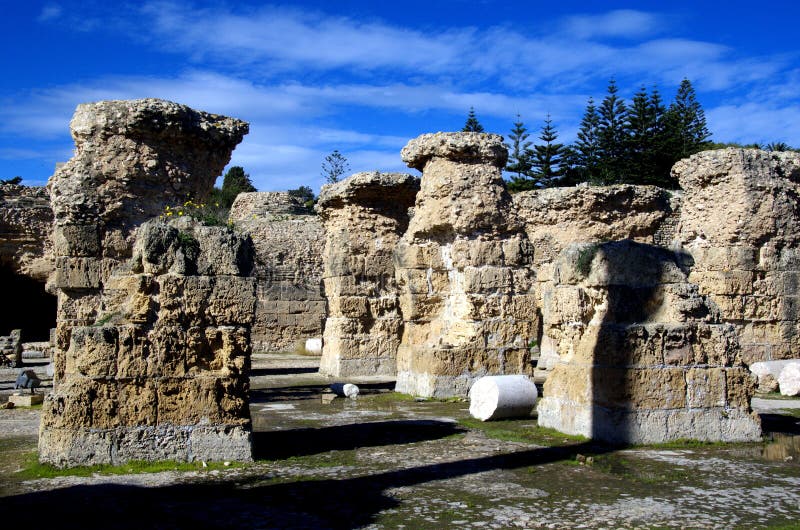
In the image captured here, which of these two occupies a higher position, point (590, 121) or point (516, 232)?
point (590, 121)

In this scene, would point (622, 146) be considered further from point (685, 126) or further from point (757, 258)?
point (757, 258)

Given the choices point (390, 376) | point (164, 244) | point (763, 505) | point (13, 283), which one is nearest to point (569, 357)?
point (763, 505)

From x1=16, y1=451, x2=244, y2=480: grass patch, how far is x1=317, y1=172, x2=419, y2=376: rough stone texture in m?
7.83

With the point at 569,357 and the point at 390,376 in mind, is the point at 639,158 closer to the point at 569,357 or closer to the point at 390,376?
the point at 390,376

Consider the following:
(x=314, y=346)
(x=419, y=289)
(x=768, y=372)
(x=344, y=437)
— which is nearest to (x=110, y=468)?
(x=344, y=437)

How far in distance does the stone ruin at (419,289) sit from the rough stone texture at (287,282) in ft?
0.19

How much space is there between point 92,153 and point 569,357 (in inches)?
275

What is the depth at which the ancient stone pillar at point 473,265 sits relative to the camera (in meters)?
10.3

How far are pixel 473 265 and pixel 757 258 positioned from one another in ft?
14.9

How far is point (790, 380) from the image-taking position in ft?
33.2

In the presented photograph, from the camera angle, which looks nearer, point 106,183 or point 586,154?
point 106,183

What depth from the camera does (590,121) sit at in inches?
1571

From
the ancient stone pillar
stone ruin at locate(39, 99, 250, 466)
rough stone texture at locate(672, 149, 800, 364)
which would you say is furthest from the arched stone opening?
rough stone texture at locate(672, 149, 800, 364)

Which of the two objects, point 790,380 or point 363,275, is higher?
point 363,275
